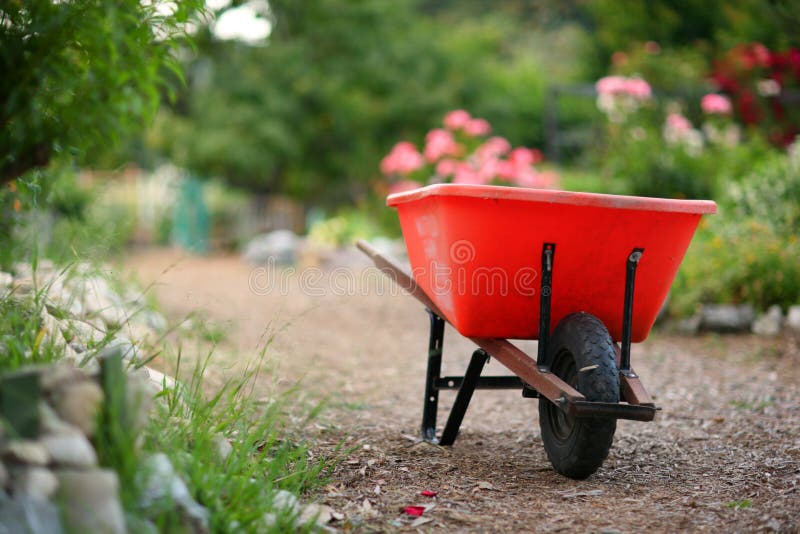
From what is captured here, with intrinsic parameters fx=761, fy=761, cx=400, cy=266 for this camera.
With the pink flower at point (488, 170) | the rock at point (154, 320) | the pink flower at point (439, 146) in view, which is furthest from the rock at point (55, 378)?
the pink flower at point (439, 146)

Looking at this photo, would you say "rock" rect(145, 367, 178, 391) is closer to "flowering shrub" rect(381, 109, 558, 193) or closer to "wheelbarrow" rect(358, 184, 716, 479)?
"wheelbarrow" rect(358, 184, 716, 479)

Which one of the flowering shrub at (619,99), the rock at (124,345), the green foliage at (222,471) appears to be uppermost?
the flowering shrub at (619,99)

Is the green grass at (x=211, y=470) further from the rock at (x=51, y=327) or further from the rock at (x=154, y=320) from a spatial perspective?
the rock at (x=154, y=320)

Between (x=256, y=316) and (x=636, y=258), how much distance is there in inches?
163

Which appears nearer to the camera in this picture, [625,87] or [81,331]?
[81,331]

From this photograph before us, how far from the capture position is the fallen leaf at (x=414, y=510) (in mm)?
2053

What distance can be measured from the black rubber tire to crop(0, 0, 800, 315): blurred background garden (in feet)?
7.92

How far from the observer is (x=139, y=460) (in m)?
1.63

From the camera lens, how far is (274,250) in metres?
10.2

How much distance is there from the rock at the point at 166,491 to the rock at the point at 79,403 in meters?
0.15

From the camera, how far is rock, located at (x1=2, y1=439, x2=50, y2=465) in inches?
55.8

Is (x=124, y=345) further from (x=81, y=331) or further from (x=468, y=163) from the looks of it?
(x=468, y=163)

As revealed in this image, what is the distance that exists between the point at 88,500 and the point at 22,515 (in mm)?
113

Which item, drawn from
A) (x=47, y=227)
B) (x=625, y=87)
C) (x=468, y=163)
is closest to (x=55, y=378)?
(x=47, y=227)
